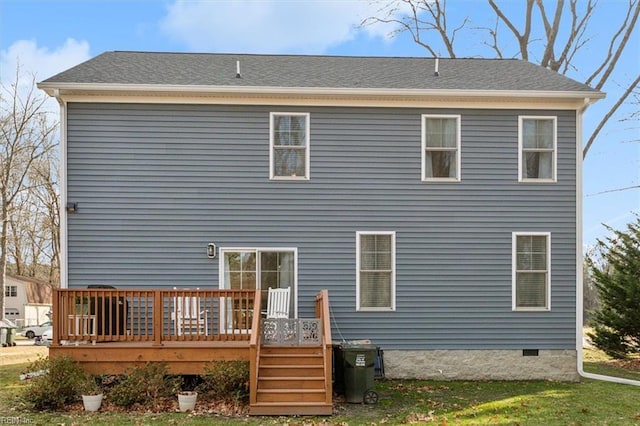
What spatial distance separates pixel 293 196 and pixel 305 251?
108 centimetres

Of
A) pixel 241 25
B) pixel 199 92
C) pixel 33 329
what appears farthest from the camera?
pixel 33 329

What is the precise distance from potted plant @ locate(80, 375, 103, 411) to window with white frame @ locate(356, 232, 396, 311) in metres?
4.79

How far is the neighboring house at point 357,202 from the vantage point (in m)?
10.5

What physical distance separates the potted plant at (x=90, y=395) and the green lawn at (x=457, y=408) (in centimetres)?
18

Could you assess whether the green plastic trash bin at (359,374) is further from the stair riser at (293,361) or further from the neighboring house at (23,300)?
the neighboring house at (23,300)

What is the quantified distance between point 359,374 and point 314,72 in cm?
645

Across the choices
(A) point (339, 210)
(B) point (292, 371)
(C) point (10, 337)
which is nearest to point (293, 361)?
(B) point (292, 371)

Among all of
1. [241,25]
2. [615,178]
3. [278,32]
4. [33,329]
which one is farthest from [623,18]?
[33,329]

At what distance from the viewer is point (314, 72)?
12.0m

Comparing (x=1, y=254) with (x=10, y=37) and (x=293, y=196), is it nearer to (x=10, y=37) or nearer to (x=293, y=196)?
(x=10, y=37)

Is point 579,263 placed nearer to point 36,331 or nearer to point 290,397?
point 290,397

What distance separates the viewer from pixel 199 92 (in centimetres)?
1049

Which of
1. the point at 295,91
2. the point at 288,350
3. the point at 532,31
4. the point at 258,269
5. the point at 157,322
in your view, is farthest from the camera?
the point at 532,31

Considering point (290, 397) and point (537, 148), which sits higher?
point (537, 148)
